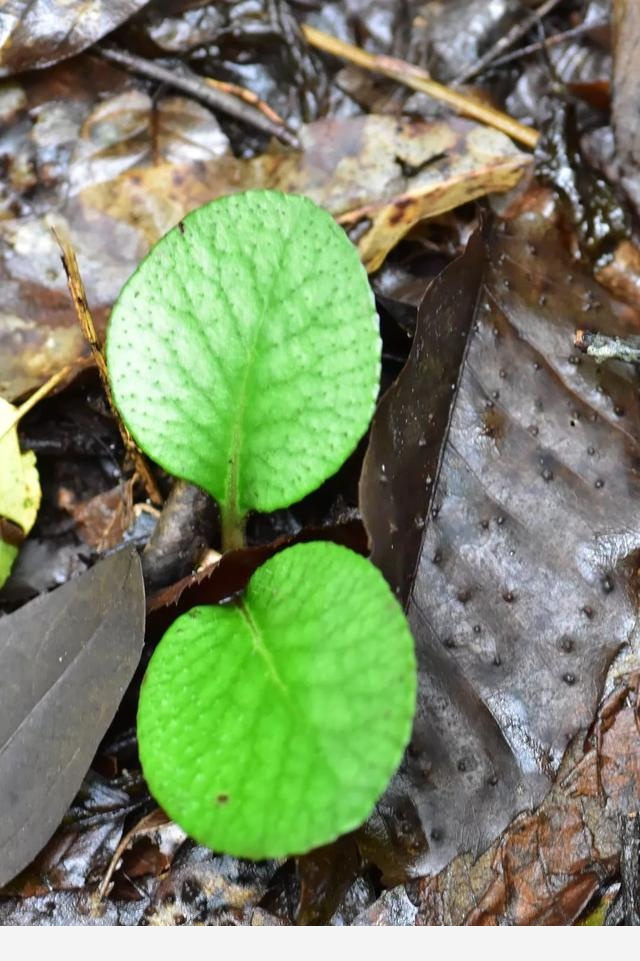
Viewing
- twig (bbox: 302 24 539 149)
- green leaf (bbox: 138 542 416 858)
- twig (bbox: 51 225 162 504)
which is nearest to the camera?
green leaf (bbox: 138 542 416 858)

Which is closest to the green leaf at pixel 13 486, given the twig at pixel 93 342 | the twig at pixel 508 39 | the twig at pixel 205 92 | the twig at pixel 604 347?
the twig at pixel 93 342

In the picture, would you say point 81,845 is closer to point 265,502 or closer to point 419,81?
point 265,502

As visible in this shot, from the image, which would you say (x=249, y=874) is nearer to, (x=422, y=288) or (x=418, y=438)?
(x=418, y=438)

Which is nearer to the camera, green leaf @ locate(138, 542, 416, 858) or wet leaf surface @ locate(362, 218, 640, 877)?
green leaf @ locate(138, 542, 416, 858)

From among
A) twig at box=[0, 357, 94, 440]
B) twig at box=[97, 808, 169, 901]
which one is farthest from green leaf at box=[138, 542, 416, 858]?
twig at box=[0, 357, 94, 440]

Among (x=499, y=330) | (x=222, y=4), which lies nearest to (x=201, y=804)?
(x=499, y=330)

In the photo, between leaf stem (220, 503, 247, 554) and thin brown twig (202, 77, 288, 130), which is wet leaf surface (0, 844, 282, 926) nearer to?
leaf stem (220, 503, 247, 554)

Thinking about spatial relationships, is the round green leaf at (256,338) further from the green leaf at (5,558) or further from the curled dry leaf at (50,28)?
the curled dry leaf at (50,28)
